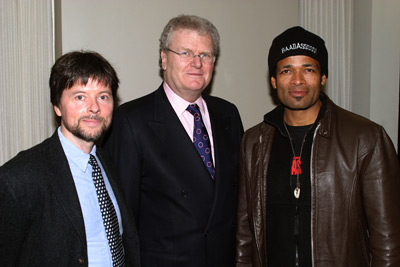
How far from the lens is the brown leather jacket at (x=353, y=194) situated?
1952mm

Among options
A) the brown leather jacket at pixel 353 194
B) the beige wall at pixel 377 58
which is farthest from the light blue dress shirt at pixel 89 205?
the beige wall at pixel 377 58

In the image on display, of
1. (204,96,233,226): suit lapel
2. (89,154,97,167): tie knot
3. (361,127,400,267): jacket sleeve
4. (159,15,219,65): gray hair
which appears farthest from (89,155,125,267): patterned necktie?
(361,127,400,267): jacket sleeve

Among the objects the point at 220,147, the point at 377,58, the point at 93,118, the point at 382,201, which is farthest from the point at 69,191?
the point at 377,58

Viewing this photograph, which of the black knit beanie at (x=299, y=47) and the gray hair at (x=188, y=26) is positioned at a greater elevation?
the gray hair at (x=188, y=26)

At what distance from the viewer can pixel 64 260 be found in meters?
1.53

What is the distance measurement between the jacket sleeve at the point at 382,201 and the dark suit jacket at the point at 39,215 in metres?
1.43

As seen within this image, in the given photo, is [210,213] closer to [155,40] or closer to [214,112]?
[214,112]

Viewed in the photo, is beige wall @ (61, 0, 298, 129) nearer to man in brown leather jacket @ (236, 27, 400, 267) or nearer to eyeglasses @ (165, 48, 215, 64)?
eyeglasses @ (165, 48, 215, 64)

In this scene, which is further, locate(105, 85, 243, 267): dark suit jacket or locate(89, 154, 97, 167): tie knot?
locate(105, 85, 243, 267): dark suit jacket

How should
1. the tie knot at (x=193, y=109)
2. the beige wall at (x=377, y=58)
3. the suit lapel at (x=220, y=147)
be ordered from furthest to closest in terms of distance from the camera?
the beige wall at (x=377, y=58)
the tie knot at (x=193, y=109)
the suit lapel at (x=220, y=147)

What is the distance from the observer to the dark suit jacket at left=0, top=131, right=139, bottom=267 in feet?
4.78

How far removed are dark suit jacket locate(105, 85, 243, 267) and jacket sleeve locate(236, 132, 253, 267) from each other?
0.31 ft

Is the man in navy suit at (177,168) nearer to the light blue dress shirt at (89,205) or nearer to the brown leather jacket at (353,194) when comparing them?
the light blue dress shirt at (89,205)

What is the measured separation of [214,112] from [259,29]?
4.35 ft
